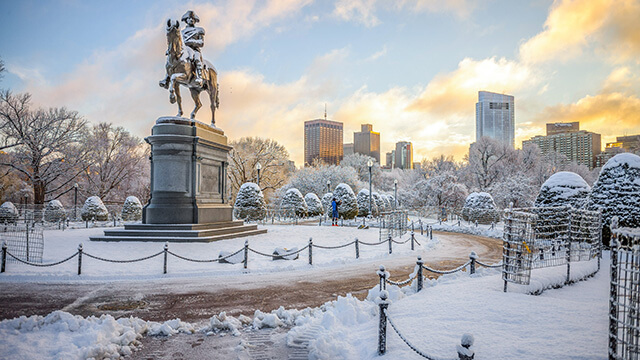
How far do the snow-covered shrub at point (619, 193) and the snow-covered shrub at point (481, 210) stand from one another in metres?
14.2

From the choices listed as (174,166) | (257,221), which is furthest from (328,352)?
(257,221)

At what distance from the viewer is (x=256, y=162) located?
56.9 m

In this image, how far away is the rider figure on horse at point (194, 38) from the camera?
61.7ft

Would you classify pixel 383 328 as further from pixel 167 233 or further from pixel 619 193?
pixel 619 193

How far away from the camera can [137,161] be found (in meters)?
49.8

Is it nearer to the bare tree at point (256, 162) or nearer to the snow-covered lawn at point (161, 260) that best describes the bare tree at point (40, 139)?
the bare tree at point (256, 162)

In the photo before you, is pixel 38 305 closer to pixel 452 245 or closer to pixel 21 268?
pixel 21 268

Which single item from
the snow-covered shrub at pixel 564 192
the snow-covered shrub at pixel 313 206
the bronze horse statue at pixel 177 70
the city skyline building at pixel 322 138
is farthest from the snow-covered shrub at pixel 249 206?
the city skyline building at pixel 322 138

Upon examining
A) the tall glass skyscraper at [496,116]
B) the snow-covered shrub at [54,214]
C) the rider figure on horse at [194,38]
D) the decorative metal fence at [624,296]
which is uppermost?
the tall glass skyscraper at [496,116]

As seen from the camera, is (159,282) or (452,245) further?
(452,245)

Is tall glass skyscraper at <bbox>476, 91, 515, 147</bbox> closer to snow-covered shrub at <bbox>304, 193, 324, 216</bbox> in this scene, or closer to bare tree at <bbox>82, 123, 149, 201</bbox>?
snow-covered shrub at <bbox>304, 193, 324, 216</bbox>

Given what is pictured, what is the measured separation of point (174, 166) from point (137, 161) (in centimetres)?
3747

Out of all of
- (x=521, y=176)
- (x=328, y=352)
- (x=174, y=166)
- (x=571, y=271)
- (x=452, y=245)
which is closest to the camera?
(x=328, y=352)

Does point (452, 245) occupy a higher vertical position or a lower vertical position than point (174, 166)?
lower
